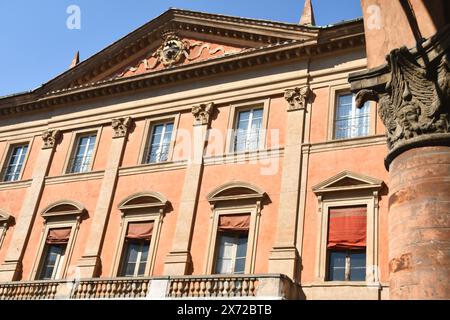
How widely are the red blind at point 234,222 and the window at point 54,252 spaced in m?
5.87

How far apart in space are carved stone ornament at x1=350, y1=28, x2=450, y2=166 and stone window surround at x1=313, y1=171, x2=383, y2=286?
7.66 m

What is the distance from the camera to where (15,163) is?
22.1 metres

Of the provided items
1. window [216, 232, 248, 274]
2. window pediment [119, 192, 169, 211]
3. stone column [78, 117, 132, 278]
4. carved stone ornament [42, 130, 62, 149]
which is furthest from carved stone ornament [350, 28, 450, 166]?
carved stone ornament [42, 130, 62, 149]

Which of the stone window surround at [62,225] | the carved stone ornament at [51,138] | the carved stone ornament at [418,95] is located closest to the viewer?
the carved stone ornament at [418,95]

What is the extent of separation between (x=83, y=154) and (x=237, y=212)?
7778 millimetres

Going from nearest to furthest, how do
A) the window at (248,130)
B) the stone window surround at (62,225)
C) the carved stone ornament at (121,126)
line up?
the window at (248,130) → the stone window surround at (62,225) → the carved stone ornament at (121,126)

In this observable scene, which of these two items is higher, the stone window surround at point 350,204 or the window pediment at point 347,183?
the window pediment at point 347,183

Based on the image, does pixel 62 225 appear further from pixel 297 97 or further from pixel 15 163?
pixel 297 97

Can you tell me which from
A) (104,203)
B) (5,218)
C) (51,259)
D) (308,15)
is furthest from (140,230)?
(308,15)

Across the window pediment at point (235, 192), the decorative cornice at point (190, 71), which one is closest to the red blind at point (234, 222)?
the window pediment at point (235, 192)

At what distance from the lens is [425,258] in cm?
525

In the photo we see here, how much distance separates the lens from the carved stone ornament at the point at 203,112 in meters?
18.4

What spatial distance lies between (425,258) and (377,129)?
10.7 meters

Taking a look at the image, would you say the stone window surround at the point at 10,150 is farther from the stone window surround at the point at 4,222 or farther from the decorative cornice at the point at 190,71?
the stone window surround at the point at 4,222
